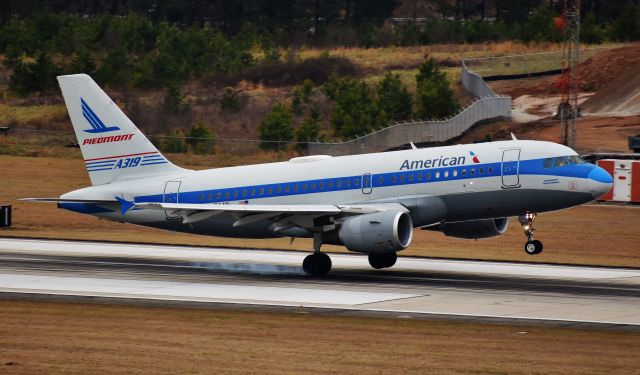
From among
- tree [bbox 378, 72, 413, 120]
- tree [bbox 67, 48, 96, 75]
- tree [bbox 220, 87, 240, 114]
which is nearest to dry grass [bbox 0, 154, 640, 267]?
tree [bbox 378, 72, 413, 120]

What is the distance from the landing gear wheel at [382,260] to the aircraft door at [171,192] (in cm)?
734

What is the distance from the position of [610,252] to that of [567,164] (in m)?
12.5

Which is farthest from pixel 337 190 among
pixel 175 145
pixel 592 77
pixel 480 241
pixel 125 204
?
pixel 592 77

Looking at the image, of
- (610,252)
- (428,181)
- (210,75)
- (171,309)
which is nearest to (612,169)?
(610,252)

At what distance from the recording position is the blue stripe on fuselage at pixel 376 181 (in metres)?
40.4

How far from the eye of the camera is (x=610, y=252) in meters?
51.8

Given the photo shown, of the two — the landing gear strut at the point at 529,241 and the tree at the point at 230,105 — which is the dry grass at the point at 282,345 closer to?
the landing gear strut at the point at 529,241

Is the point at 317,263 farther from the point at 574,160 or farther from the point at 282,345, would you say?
the point at 282,345

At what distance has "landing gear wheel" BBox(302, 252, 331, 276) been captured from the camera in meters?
41.9

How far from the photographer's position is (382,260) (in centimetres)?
4394

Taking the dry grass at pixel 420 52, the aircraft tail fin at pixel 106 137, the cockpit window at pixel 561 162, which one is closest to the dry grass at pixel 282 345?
the cockpit window at pixel 561 162

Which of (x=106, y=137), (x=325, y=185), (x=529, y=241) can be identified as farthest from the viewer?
(x=106, y=137)

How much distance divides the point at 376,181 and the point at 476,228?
4.02 m

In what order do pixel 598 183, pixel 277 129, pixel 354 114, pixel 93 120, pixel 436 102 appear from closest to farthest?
1. pixel 598 183
2. pixel 93 120
3. pixel 277 129
4. pixel 354 114
5. pixel 436 102
